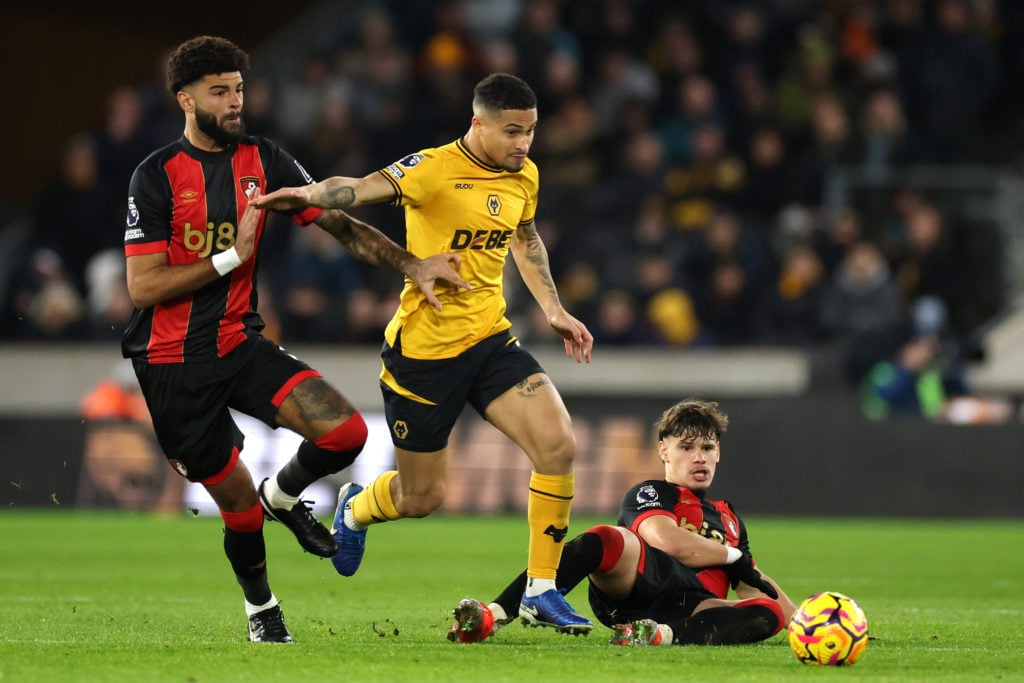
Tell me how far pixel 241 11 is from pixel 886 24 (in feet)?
26.7

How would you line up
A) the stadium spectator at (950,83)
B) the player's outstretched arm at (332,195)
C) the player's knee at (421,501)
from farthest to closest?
the stadium spectator at (950,83) < the player's knee at (421,501) < the player's outstretched arm at (332,195)

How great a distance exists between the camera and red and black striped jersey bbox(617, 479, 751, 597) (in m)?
6.64

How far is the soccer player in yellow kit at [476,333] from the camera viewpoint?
6.80 metres

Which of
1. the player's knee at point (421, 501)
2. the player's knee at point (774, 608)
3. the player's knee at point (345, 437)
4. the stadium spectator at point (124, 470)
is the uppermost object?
the player's knee at point (345, 437)

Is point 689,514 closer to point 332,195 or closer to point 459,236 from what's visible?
point 459,236

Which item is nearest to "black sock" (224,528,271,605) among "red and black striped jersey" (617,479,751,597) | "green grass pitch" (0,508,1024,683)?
"green grass pitch" (0,508,1024,683)

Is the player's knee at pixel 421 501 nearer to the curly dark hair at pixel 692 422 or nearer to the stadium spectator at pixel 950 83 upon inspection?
the curly dark hair at pixel 692 422

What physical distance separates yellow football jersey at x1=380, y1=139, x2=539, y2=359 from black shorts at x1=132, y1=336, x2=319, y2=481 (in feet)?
1.99

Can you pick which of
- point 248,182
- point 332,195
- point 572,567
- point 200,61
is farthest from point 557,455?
point 200,61

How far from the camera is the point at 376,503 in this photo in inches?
296

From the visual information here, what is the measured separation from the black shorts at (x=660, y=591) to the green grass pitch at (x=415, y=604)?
0.71 ft

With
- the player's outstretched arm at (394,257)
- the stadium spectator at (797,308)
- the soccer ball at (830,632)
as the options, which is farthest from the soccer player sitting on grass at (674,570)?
the stadium spectator at (797,308)

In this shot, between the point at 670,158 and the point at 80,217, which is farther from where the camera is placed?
the point at 670,158

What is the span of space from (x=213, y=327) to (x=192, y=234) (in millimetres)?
383
